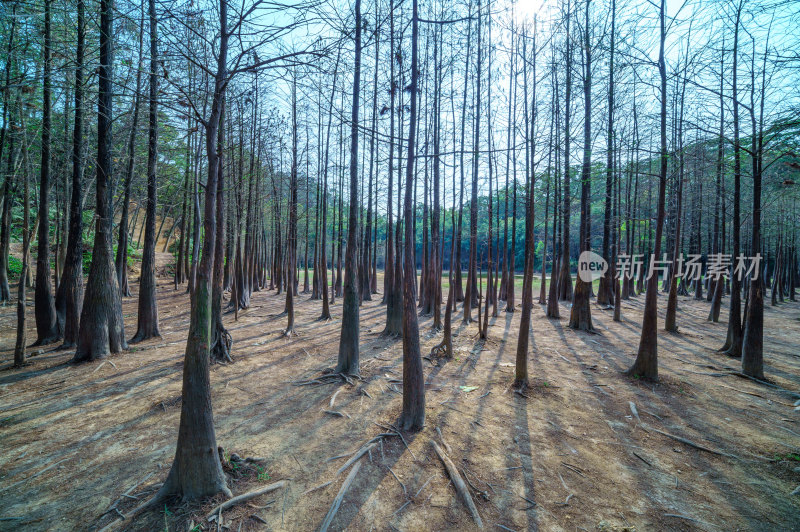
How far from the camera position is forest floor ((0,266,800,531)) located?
10.9 feet

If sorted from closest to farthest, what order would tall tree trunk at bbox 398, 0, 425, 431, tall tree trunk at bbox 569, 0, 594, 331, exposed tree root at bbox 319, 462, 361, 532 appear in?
exposed tree root at bbox 319, 462, 361, 532
tall tree trunk at bbox 398, 0, 425, 431
tall tree trunk at bbox 569, 0, 594, 331

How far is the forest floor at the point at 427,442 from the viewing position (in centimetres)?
331

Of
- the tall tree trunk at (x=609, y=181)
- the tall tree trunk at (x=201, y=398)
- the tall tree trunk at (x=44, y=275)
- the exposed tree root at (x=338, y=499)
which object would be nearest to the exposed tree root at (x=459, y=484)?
the exposed tree root at (x=338, y=499)

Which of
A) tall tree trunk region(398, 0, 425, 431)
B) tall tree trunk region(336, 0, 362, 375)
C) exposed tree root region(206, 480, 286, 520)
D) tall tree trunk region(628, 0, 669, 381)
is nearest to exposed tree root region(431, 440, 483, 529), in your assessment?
tall tree trunk region(398, 0, 425, 431)

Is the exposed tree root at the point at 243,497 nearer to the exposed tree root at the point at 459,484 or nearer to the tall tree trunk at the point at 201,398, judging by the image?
the tall tree trunk at the point at 201,398

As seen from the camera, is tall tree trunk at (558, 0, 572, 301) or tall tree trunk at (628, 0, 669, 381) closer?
tall tree trunk at (628, 0, 669, 381)

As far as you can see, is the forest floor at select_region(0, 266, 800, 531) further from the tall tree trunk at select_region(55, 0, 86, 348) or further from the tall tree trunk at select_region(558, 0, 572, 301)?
the tall tree trunk at select_region(558, 0, 572, 301)

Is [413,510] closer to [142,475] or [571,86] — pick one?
[142,475]

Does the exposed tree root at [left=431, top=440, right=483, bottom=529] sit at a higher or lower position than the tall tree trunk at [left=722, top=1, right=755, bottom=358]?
lower

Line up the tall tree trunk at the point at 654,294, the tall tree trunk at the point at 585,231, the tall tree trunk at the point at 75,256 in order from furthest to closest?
the tall tree trunk at the point at 585,231, the tall tree trunk at the point at 75,256, the tall tree trunk at the point at 654,294

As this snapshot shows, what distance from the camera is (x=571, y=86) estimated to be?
34.0 feet

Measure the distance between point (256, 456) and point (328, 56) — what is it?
5197 mm

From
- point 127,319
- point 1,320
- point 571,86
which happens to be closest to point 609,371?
point 571,86

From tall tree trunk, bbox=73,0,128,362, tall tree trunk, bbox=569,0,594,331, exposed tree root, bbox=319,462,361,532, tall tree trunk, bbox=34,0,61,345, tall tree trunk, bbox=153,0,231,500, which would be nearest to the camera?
exposed tree root, bbox=319,462,361,532
